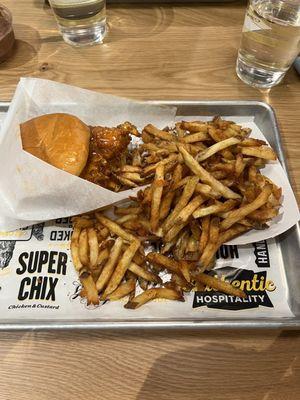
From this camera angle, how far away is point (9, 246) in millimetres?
1250

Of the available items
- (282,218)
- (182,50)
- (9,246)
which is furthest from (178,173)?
(182,50)

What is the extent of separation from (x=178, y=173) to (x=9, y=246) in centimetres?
61

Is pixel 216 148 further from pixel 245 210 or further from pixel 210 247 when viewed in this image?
pixel 210 247

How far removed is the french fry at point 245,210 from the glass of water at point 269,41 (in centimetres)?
72

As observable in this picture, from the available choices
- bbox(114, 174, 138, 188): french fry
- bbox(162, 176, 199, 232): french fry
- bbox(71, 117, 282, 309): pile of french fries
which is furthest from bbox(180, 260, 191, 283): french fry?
bbox(114, 174, 138, 188): french fry

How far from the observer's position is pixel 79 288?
1164 millimetres

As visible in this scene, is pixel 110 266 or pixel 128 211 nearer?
pixel 110 266

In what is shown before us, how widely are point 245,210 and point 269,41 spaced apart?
0.82 metres

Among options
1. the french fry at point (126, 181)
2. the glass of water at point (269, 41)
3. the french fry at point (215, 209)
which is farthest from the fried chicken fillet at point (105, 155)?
the glass of water at point (269, 41)

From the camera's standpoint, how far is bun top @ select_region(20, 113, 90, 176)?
1205 mm

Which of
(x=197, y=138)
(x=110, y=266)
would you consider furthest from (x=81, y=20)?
(x=110, y=266)

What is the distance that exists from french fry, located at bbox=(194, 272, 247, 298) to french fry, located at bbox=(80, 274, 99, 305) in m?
0.30

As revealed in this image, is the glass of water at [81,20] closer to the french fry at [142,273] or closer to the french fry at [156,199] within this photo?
the french fry at [156,199]

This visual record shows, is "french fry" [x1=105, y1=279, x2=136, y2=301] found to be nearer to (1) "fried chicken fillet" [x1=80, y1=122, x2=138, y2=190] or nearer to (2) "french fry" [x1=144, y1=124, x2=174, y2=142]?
(1) "fried chicken fillet" [x1=80, y1=122, x2=138, y2=190]
